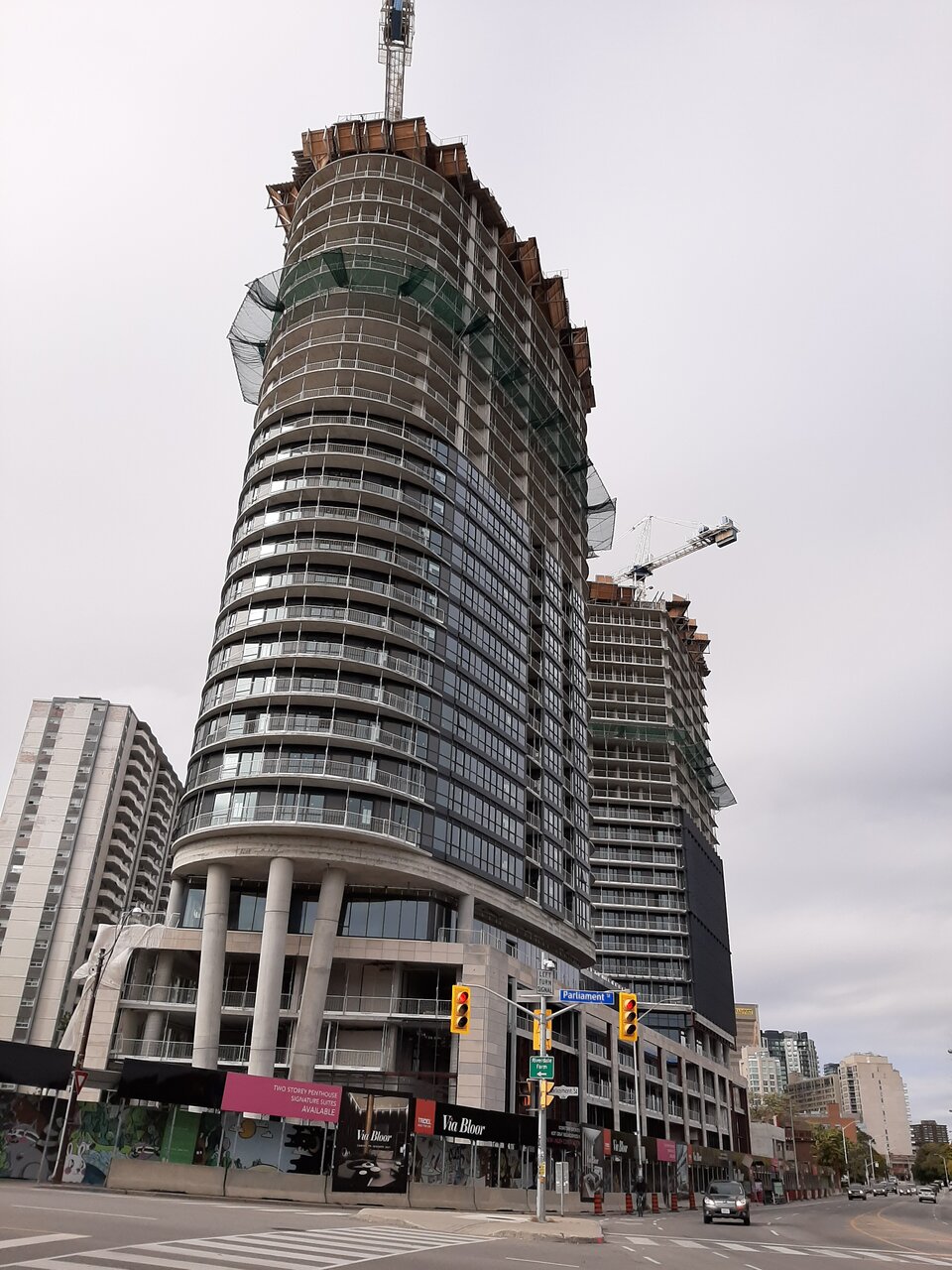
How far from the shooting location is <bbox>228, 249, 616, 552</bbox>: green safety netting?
69.6 meters

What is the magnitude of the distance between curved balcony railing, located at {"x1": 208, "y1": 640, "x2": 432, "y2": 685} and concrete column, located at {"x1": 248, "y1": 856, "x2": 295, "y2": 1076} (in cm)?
1211

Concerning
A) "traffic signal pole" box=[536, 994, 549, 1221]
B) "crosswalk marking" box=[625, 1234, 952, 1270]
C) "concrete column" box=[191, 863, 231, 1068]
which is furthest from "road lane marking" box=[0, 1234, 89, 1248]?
"concrete column" box=[191, 863, 231, 1068]

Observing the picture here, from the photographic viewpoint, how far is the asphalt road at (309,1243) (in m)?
14.3

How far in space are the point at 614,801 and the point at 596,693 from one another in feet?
47.0

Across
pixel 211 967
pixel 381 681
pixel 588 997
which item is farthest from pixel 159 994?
pixel 588 997

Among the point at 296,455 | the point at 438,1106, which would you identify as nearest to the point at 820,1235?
the point at 438,1106

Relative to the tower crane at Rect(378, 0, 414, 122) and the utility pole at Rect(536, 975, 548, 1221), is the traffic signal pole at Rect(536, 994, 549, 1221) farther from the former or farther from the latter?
the tower crane at Rect(378, 0, 414, 122)

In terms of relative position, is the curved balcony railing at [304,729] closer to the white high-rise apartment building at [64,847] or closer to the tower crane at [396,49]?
the tower crane at [396,49]

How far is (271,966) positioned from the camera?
51.8m

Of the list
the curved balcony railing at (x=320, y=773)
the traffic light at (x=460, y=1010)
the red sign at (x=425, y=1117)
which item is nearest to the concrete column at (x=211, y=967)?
the curved balcony railing at (x=320, y=773)

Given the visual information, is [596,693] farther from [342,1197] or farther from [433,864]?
[342,1197]

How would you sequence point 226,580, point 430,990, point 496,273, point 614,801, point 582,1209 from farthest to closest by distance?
point 614,801
point 496,273
point 226,580
point 430,990
point 582,1209

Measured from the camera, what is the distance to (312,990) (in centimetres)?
5194

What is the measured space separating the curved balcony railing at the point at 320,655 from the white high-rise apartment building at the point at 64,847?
8310 centimetres
